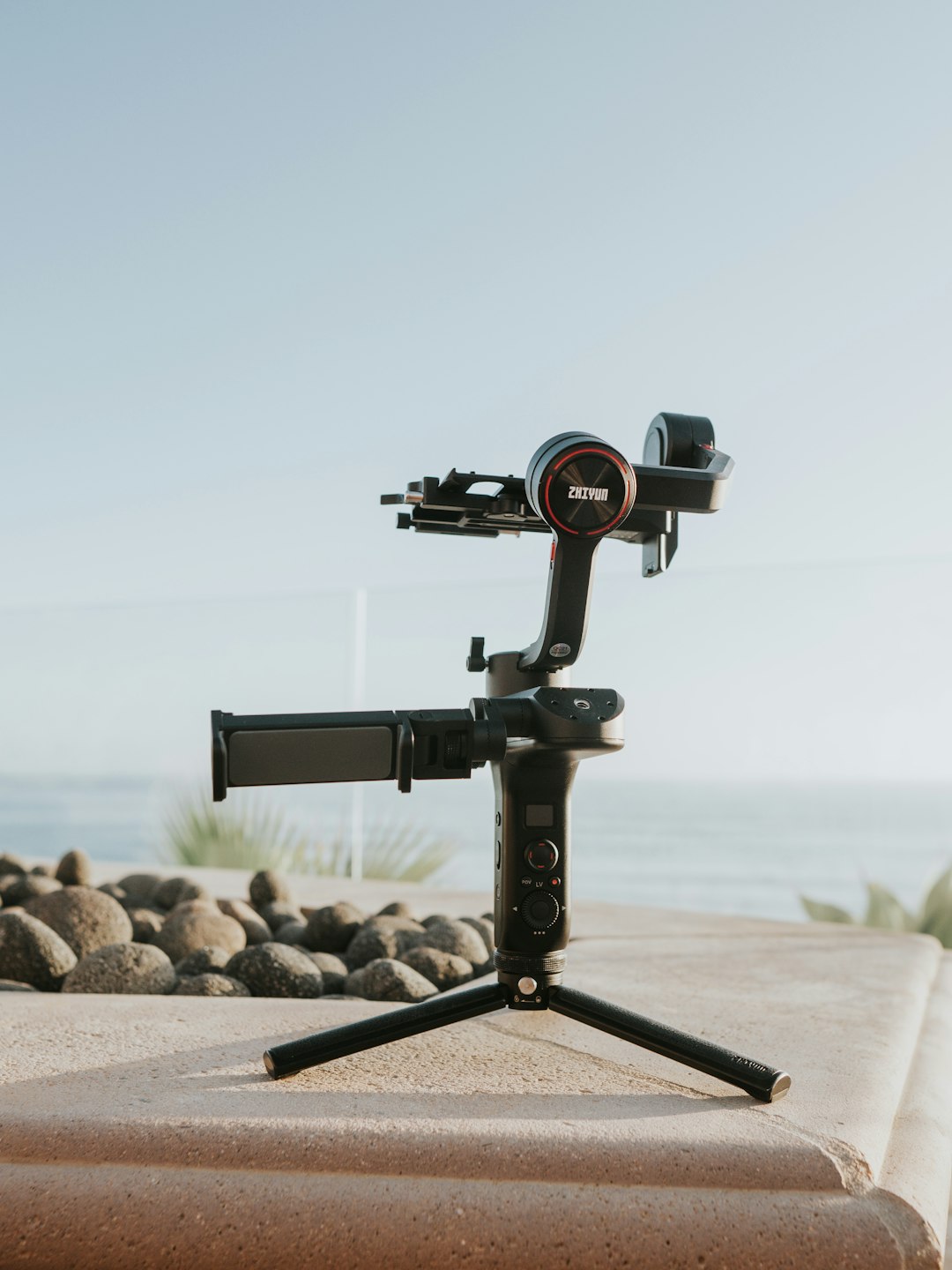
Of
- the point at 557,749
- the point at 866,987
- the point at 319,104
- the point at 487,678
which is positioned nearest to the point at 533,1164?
the point at 557,749

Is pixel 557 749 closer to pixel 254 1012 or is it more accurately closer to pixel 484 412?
pixel 254 1012

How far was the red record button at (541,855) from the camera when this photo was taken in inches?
46.2

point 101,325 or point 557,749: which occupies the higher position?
point 101,325

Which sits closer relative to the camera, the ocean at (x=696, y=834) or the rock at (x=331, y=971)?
the rock at (x=331, y=971)

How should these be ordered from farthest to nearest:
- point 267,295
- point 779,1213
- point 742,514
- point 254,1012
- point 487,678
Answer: point 742,514 → point 267,295 → point 254,1012 → point 487,678 → point 779,1213

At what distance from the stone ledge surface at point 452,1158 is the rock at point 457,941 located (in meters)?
0.63

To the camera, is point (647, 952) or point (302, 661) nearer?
point (647, 952)

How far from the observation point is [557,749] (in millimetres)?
1130

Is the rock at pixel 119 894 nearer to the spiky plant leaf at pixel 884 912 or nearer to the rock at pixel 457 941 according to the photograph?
the rock at pixel 457 941

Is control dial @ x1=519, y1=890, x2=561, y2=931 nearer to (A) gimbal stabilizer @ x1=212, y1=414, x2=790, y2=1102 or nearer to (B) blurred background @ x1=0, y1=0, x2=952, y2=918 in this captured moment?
(A) gimbal stabilizer @ x1=212, y1=414, x2=790, y2=1102

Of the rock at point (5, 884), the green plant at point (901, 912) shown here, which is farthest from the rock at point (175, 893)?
the green plant at point (901, 912)

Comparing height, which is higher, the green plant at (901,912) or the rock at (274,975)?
the rock at (274,975)

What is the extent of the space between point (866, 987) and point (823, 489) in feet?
67.0

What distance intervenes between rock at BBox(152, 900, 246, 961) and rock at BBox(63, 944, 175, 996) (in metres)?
0.24
